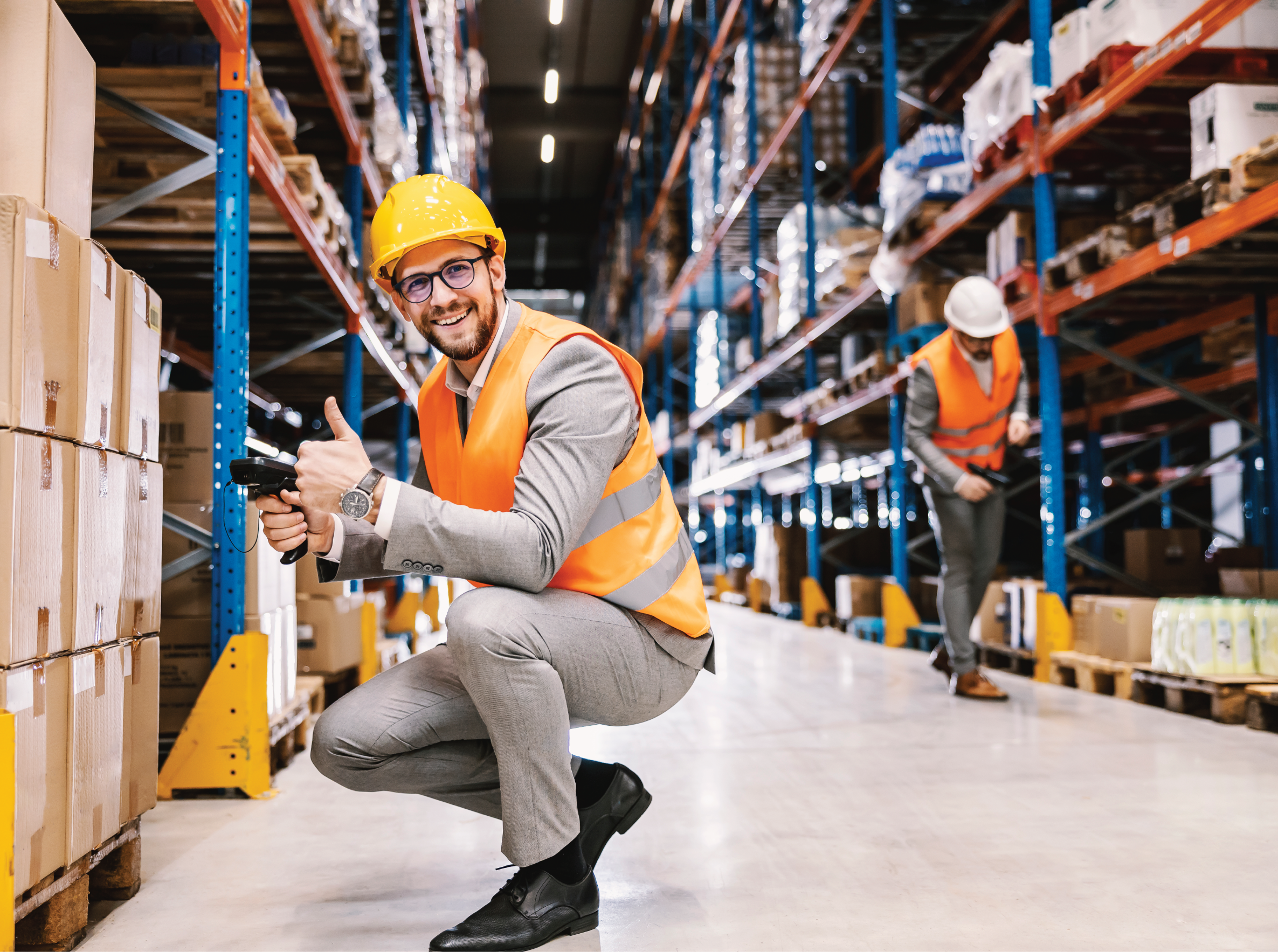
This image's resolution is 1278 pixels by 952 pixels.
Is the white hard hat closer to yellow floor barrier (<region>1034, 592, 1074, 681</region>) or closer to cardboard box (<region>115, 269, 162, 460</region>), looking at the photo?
yellow floor barrier (<region>1034, 592, 1074, 681</region>)

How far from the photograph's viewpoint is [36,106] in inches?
83.3

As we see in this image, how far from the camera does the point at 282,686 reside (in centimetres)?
395

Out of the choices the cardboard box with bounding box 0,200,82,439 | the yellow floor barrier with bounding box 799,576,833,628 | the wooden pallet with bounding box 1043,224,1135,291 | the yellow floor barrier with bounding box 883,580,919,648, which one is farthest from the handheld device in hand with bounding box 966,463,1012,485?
the yellow floor barrier with bounding box 799,576,833,628

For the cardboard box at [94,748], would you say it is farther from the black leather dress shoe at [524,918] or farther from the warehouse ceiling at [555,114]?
the warehouse ceiling at [555,114]

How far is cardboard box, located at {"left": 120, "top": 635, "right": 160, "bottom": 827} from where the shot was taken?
232cm

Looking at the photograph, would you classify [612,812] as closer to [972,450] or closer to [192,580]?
[192,580]

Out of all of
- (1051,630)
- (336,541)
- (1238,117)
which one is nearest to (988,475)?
(1051,630)

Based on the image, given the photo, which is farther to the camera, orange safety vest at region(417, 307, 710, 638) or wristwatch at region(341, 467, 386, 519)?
orange safety vest at region(417, 307, 710, 638)

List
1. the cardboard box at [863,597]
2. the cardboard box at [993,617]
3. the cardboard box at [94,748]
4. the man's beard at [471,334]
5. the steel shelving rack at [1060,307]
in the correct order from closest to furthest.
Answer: the cardboard box at [94,748] < the man's beard at [471,334] < the steel shelving rack at [1060,307] < the cardboard box at [993,617] < the cardboard box at [863,597]

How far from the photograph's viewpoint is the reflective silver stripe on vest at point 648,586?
6.79 feet

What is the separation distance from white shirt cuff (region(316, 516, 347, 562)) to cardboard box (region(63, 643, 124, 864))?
53 cm

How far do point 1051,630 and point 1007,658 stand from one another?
2.49ft

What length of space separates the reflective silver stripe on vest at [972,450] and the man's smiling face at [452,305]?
378cm

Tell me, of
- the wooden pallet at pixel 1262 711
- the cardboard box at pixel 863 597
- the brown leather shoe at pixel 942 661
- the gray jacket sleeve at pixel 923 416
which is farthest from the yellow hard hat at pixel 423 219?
the cardboard box at pixel 863 597
